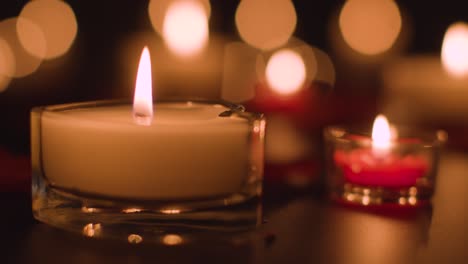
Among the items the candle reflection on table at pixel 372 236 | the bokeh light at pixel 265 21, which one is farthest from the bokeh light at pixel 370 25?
the candle reflection on table at pixel 372 236

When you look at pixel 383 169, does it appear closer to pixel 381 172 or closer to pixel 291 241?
pixel 381 172

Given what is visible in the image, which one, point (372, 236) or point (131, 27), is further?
point (131, 27)

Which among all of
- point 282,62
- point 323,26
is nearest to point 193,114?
point 282,62

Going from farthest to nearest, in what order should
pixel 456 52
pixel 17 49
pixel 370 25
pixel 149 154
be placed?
pixel 17 49 < pixel 370 25 < pixel 456 52 < pixel 149 154

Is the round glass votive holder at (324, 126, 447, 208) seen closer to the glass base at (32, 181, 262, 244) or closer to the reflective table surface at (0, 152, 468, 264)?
the reflective table surface at (0, 152, 468, 264)

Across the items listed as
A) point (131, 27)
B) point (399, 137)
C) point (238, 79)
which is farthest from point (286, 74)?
point (131, 27)

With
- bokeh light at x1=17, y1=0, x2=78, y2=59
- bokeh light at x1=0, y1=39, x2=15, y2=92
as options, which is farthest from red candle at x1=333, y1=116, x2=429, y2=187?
bokeh light at x1=17, y1=0, x2=78, y2=59
